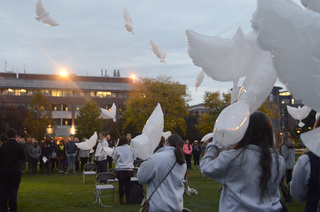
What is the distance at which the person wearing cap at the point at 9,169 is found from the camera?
25.4ft

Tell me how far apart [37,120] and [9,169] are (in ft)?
161

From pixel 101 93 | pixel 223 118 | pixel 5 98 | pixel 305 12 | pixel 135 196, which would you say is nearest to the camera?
pixel 305 12

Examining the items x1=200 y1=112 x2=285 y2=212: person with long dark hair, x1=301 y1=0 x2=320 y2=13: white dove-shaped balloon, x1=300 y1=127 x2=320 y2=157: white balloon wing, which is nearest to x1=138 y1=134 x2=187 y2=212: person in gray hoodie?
x1=200 y1=112 x2=285 y2=212: person with long dark hair

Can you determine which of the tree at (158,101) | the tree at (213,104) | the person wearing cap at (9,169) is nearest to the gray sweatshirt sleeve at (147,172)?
the person wearing cap at (9,169)

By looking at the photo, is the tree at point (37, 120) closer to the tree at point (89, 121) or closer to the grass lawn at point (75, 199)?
the tree at point (89, 121)

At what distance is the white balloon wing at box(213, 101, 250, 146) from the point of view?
262cm

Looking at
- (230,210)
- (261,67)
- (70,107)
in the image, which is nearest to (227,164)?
(230,210)

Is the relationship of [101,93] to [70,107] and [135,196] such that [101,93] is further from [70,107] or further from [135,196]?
[135,196]

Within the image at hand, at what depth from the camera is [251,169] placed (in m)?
2.83

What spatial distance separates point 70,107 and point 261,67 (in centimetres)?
7747

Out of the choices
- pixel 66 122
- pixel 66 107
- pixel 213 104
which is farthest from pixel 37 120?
pixel 213 104

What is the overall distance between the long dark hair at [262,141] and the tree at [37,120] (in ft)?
176

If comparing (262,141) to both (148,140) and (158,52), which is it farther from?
(158,52)

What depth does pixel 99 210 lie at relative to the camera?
30.7ft
